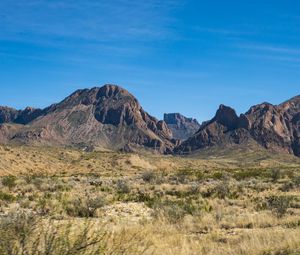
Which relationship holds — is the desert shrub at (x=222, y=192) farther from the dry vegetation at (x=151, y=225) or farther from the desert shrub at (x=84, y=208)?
the desert shrub at (x=84, y=208)

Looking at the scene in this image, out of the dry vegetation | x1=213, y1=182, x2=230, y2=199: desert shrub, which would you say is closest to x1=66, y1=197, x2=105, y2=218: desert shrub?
the dry vegetation

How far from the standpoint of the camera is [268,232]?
13.7m

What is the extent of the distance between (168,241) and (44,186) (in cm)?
2458

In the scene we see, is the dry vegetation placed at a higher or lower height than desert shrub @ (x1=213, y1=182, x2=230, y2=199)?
lower

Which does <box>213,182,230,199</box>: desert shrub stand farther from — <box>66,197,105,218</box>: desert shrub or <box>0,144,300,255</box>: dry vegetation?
<box>66,197,105,218</box>: desert shrub

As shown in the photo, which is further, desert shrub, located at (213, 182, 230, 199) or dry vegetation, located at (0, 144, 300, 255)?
desert shrub, located at (213, 182, 230, 199)

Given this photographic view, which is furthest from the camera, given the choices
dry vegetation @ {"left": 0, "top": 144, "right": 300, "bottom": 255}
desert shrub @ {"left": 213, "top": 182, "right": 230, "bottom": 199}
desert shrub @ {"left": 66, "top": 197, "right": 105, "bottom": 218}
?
desert shrub @ {"left": 213, "top": 182, "right": 230, "bottom": 199}

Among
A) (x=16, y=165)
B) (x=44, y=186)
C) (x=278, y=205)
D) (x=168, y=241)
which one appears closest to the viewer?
(x=168, y=241)

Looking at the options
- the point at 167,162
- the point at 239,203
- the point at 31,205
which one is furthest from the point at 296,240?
the point at 167,162

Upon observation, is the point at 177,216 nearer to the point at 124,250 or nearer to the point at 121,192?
the point at 124,250

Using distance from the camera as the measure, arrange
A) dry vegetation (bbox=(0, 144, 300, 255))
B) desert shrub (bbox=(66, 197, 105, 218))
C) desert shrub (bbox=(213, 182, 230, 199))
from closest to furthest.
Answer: dry vegetation (bbox=(0, 144, 300, 255)) < desert shrub (bbox=(66, 197, 105, 218)) < desert shrub (bbox=(213, 182, 230, 199))

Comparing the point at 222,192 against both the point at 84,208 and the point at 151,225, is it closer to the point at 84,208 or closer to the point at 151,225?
the point at 84,208

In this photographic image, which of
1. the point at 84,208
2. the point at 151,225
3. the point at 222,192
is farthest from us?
the point at 222,192

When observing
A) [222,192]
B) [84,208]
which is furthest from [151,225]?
[222,192]
